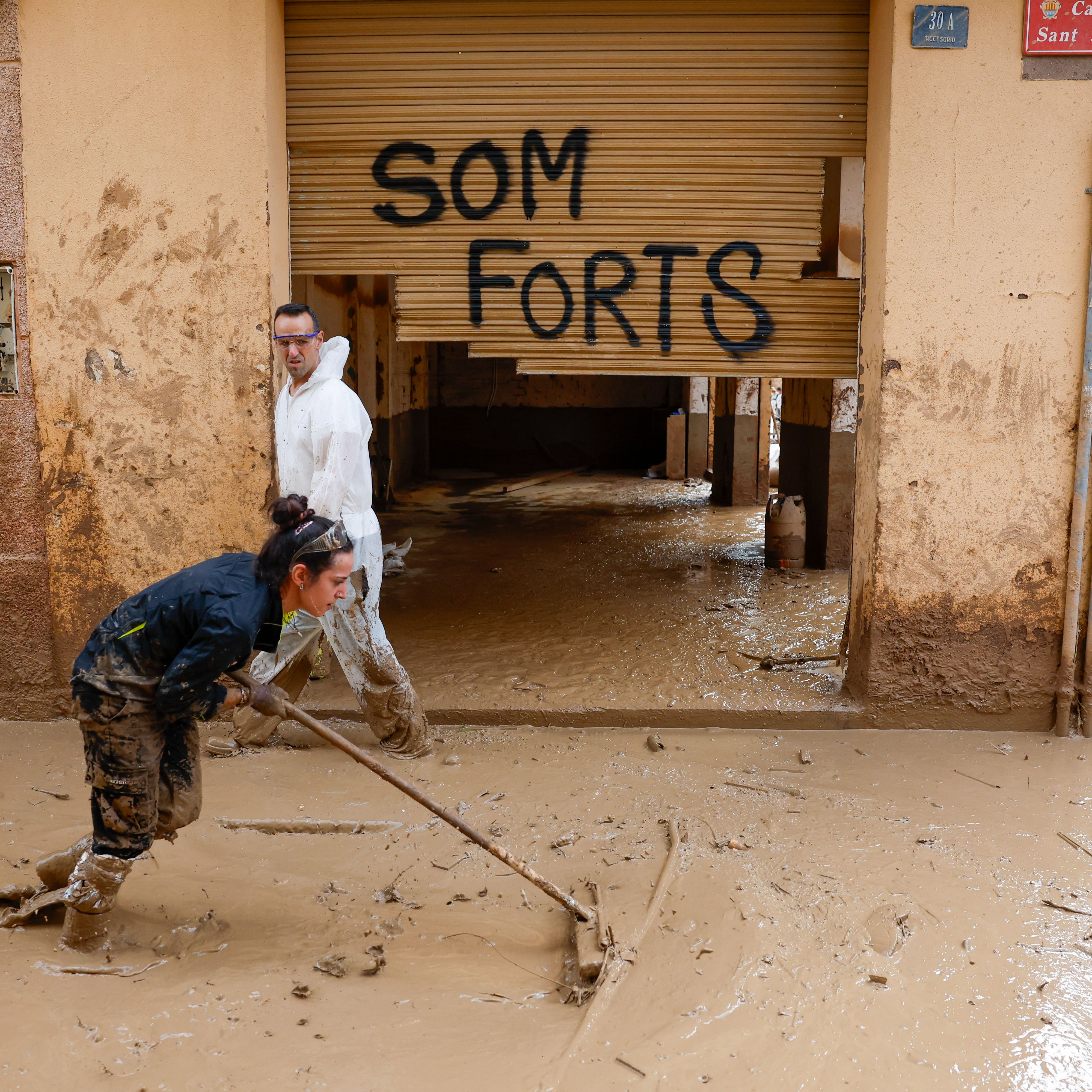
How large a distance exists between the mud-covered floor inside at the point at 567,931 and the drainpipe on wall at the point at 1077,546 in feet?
0.90

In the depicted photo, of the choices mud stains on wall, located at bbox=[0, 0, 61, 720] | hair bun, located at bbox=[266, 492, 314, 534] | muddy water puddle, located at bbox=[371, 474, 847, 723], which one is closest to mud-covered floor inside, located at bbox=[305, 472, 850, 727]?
muddy water puddle, located at bbox=[371, 474, 847, 723]

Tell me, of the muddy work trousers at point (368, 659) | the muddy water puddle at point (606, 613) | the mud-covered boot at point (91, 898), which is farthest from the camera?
the muddy water puddle at point (606, 613)

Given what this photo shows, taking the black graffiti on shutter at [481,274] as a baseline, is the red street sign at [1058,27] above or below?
above

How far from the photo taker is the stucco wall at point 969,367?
4.33 meters

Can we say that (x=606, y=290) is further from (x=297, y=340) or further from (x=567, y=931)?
(x=567, y=931)

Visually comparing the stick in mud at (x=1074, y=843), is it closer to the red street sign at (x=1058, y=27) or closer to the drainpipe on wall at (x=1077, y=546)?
the drainpipe on wall at (x=1077, y=546)

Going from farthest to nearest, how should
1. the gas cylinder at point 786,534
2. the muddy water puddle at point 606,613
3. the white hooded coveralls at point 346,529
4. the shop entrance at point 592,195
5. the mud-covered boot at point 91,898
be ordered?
the gas cylinder at point 786,534, the muddy water puddle at point 606,613, the shop entrance at point 592,195, the white hooded coveralls at point 346,529, the mud-covered boot at point 91,898

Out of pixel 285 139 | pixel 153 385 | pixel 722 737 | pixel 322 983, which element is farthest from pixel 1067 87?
pixel 322 983

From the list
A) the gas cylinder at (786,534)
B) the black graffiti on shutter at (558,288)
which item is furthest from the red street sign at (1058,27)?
the gas cylinder at (786,534)

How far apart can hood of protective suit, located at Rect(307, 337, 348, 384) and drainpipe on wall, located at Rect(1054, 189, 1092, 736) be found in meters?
3.15

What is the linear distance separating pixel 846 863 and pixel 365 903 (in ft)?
5.22

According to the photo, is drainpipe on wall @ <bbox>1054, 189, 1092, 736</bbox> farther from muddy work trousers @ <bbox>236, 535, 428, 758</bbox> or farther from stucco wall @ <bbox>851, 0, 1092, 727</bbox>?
muddy work trousers @ <bbox>236, 535, 428, 758</bbox>

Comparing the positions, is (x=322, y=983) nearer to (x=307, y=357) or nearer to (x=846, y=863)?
(x=846, y=863)

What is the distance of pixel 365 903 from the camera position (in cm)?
324
